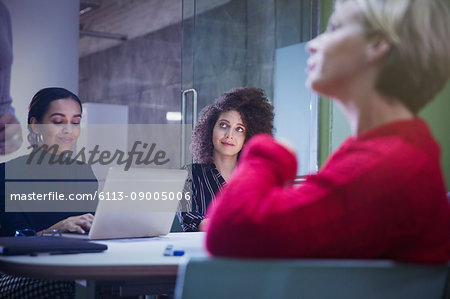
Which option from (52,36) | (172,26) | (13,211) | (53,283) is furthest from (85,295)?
(172,26)

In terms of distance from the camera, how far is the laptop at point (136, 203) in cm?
176

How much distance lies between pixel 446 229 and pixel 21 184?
7.96ft

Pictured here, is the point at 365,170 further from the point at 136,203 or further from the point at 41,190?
the point at 41,190

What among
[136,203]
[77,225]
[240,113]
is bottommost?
[77,225]

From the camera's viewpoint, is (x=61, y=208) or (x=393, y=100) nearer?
(x=393, y=100)

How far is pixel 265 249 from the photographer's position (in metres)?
0.89

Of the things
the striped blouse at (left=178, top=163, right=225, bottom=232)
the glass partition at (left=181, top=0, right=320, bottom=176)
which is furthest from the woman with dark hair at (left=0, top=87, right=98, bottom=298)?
the glass partition at (left=181, top=0, right=320, bottom=176)

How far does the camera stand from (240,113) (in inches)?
129

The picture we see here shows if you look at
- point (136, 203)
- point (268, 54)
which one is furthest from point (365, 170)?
point (268, 54)

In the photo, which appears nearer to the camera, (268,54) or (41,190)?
(41,190)

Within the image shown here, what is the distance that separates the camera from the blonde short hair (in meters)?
0.97

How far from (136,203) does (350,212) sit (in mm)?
1075

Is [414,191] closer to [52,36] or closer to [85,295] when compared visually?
[85,295]

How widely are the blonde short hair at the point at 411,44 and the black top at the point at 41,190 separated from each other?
201cm
